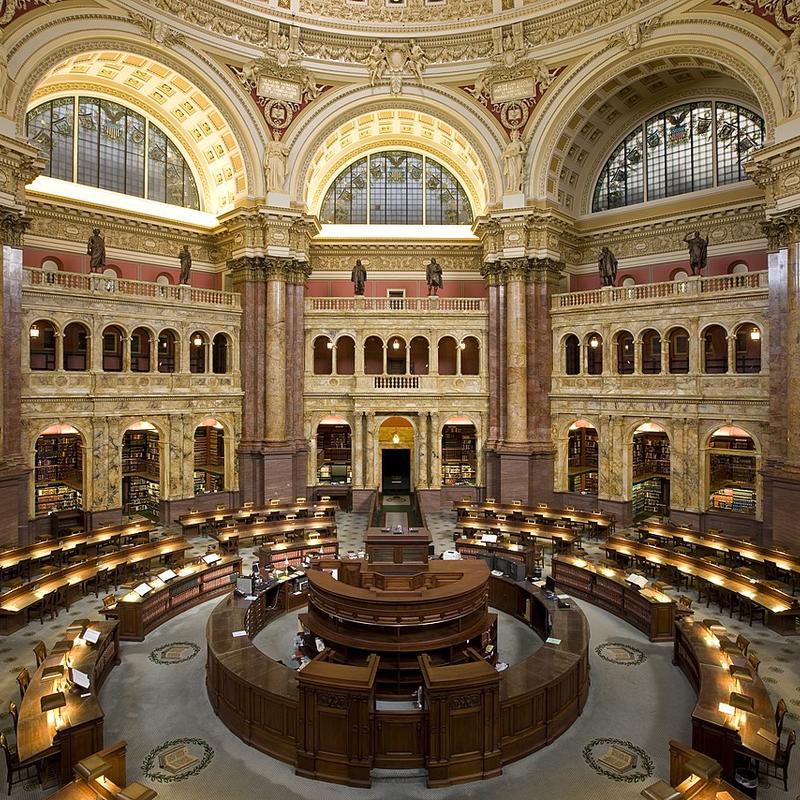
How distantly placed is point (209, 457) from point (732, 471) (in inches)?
971

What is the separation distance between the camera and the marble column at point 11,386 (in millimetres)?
19922

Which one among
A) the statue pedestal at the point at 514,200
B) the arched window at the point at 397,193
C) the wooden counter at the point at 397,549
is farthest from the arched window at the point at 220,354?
the wooden counter at the point at 397,549

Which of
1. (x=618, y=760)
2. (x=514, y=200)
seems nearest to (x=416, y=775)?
(x=618, y=760)

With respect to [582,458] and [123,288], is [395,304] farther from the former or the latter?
[123,288]

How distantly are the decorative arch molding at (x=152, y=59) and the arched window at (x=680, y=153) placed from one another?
17.8 metres

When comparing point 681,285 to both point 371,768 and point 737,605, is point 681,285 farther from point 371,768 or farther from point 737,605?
point 371,768

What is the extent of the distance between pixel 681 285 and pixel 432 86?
1534cm

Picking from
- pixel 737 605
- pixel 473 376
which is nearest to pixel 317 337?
pixel 473 376

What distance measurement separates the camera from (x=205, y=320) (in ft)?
89.7

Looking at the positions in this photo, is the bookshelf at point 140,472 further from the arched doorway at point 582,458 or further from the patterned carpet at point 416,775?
the arched doorway at point 582,458

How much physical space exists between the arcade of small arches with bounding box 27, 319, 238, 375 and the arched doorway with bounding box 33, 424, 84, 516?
3023mm

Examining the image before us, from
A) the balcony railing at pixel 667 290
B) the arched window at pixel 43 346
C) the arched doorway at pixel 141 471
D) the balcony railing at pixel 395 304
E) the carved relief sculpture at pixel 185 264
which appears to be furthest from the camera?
the balcony railing at pixel 395 304

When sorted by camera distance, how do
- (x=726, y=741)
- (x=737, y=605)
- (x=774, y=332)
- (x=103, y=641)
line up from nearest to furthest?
(x=726, y=741), (x=103, y=641), (x=737, y=605), (x=774, y=332)

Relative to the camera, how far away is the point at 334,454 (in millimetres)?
31828
